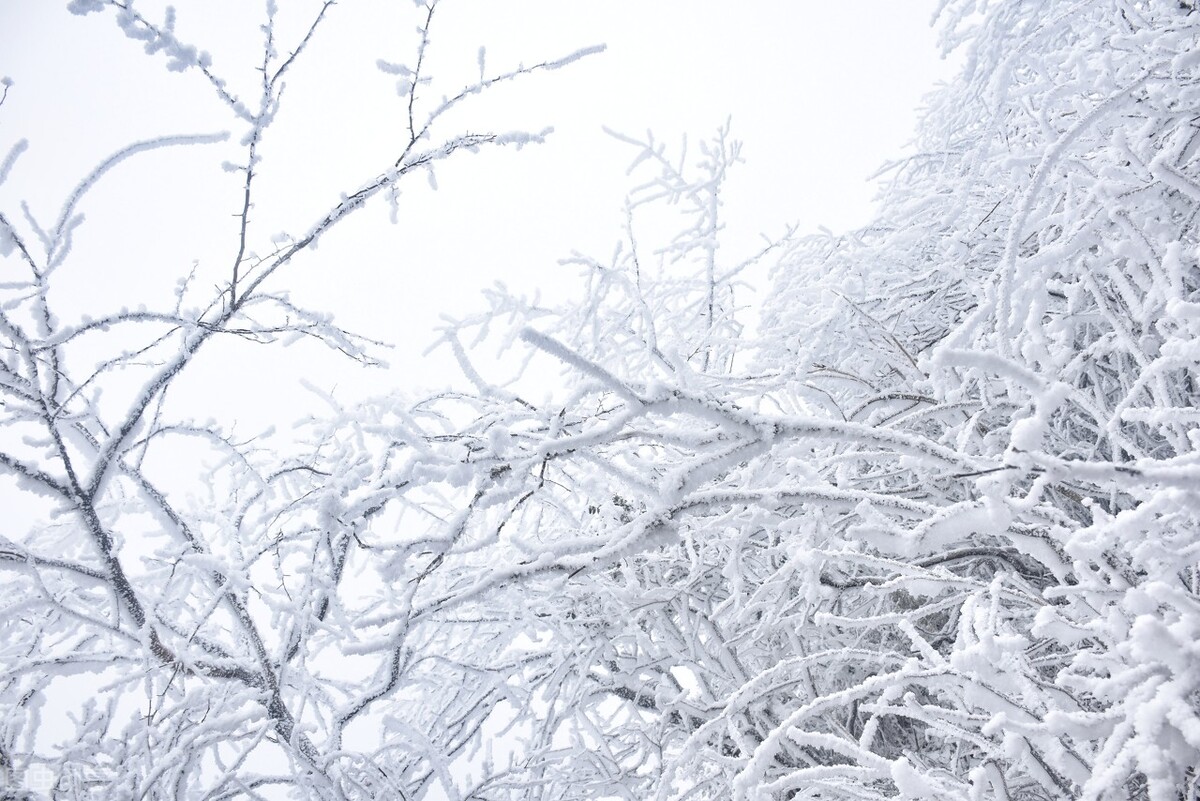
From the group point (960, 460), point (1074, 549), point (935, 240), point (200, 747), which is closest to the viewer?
point (1074, 549)

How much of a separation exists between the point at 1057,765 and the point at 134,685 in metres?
2.51

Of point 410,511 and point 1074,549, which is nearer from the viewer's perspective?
point 1074,549

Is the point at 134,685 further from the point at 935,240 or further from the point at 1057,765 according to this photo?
the point at 935,240

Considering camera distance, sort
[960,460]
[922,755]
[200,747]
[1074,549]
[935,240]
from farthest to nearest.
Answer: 1. [935,240]
2. [922,755]
3. [200,747]
4. [960,460]
5. [1074,549]

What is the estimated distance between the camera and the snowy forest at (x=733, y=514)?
966 mm

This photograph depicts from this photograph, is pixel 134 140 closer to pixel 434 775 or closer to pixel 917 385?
pixel 434 775

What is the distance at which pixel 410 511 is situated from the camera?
349cm

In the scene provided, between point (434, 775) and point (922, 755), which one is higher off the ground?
point (434, 775)

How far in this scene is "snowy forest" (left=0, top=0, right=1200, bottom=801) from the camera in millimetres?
966

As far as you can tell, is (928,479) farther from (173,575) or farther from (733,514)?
(173,575)

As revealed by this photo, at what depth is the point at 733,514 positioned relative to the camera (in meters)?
1.64

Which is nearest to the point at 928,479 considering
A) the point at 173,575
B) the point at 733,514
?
the point at 733,514

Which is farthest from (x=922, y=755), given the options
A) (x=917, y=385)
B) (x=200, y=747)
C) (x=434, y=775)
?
(x=200, y=747)

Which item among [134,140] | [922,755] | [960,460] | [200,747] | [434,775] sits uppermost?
[134,140]
